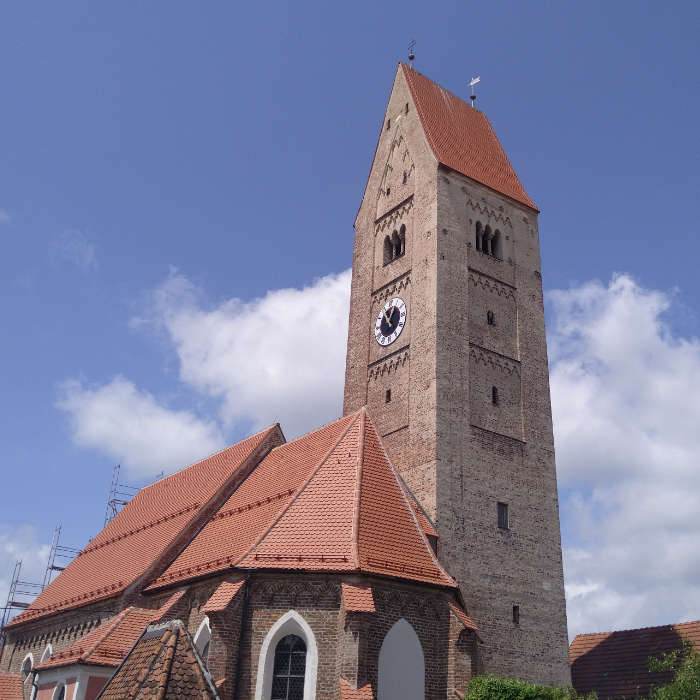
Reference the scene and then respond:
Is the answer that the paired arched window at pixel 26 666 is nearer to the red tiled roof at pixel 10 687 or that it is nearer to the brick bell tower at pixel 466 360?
the red tiled roof at pixel 10 687

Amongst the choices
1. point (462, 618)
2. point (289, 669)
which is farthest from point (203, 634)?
point (462, 618)

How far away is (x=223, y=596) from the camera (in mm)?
16828

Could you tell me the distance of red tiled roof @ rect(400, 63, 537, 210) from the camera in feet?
93.4

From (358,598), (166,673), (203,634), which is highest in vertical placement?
(358,598)

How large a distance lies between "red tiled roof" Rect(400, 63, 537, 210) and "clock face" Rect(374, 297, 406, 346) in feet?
17.2

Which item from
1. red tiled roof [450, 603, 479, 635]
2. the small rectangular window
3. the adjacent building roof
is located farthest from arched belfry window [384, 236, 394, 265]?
the adjacent building roof

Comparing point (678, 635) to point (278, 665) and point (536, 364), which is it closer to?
point (536, 364)

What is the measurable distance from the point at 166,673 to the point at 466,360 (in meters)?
17.0

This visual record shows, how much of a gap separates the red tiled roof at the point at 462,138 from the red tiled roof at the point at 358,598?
15.9 m

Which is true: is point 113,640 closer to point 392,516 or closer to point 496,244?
point 392,516

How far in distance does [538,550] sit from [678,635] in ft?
21.6

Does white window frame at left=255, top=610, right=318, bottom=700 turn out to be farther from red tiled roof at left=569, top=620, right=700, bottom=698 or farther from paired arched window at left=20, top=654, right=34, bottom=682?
paired arched window at left=20, top=654, right=34, bottom=682

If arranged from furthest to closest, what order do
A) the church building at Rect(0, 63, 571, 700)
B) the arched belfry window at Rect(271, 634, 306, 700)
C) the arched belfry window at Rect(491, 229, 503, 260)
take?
the arched belfry window at Rect(491, 229, 503, 260)
the church building at Rect(0, 63, 571, 700)
the arched belfry window at Rect(271, 634, 306, 700)

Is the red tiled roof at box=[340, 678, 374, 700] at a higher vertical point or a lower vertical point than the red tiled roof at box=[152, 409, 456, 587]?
lower
